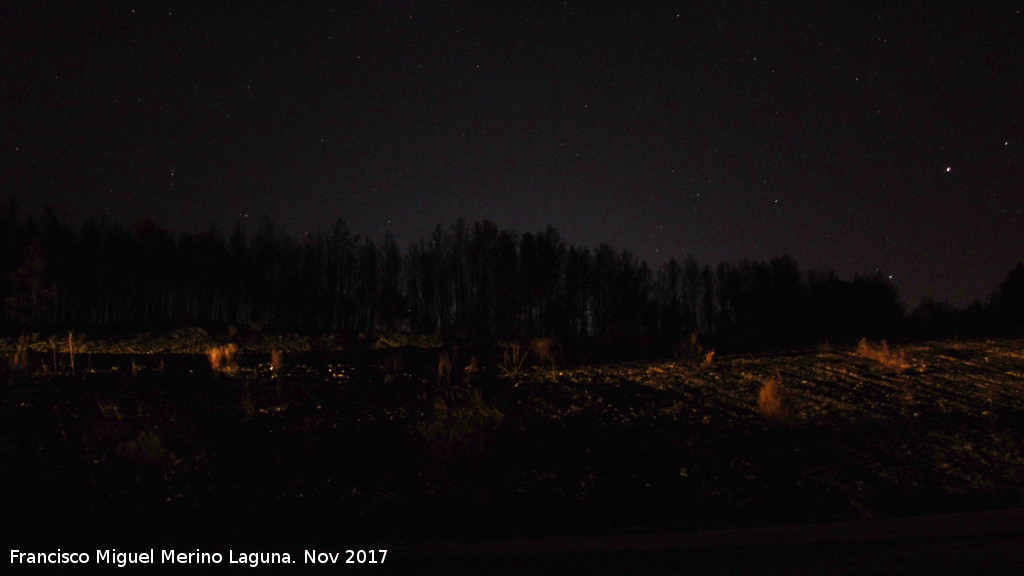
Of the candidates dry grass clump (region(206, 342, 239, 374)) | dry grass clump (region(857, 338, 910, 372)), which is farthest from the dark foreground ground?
dry grass clump (region(857, 338, 910, 372))

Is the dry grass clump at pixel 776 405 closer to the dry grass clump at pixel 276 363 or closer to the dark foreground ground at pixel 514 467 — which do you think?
the dark foreground ground at pixel 514 467

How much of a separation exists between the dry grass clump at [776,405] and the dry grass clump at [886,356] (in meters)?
3.30

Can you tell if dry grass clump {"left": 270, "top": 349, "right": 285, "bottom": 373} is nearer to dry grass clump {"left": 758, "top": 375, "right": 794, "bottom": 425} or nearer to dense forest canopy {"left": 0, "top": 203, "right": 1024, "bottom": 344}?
dry grass clump {"left": 758, "top": 375, "right": 794, "bottom": 425}

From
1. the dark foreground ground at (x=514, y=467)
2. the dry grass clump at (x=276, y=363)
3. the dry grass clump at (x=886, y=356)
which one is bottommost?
the dark foreground ground at (x=514, y=467)

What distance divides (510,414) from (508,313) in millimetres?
50625

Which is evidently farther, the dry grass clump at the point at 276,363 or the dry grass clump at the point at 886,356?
the dry grass clump at the point at 886,356

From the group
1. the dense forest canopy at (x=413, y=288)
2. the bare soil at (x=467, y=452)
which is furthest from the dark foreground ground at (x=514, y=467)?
the dense forest canopy at (x=413, y=288)

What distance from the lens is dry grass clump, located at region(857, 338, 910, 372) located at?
33.3 ft

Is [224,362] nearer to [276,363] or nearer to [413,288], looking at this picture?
[276,363]

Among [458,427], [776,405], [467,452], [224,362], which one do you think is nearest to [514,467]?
[467,452]

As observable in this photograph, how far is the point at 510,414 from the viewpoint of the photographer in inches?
283

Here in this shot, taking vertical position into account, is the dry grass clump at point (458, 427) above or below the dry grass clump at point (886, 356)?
below

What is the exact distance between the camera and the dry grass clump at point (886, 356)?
1015 cm

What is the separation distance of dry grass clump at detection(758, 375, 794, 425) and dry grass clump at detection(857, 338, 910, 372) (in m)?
3.30
